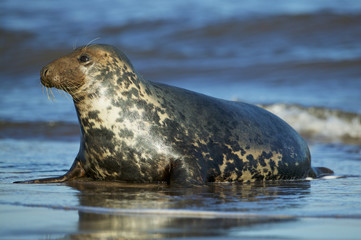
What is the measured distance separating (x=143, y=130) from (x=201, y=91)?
8611 mm

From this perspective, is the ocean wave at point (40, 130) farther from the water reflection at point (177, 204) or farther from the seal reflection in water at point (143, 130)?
the water reflection at point (177, 204)

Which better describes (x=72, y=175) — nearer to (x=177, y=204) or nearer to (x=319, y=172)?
(x=177, y=204)

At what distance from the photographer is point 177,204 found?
4.23 meters

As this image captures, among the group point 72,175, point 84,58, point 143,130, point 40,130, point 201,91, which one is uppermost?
point 201,91

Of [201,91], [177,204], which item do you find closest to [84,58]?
[177,204]

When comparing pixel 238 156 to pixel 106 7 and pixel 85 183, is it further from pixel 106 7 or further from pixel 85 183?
pixel 106 7

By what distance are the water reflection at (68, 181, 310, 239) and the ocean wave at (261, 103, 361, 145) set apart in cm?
444

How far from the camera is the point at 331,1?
67.6 ft

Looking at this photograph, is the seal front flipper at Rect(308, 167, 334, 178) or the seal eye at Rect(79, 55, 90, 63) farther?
the seal front flipper at Rect(308, 167, 334, 178)

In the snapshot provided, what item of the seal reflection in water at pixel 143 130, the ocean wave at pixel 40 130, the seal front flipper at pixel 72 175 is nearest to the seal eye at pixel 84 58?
the seal reflection in water at pixel 143 130

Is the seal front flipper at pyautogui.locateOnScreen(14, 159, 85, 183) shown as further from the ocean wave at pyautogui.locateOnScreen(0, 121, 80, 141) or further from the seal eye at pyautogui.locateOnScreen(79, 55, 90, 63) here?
the ocean wave at pyautogui.locateOnScreen(0, 121, 80, 141)

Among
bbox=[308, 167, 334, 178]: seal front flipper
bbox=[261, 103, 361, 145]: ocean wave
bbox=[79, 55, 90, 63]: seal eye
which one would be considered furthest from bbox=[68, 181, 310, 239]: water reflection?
bbox=[261, 103, 361, 145]: ocean wave

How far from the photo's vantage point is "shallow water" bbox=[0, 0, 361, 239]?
145 inches

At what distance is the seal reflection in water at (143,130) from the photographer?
529 centimetres
